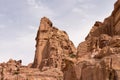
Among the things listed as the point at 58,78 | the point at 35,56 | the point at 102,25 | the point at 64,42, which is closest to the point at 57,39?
the point at 64,42

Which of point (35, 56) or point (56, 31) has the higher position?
point (56, 31)

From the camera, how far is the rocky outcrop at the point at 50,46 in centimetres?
7596

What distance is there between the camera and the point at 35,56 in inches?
3356

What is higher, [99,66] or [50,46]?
[50,46]

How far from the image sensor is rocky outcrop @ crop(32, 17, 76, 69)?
249 ft

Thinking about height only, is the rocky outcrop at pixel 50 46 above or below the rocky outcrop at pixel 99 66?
above

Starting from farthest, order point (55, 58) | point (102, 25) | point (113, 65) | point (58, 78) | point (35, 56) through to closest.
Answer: point (35, 56)
point (55, 58)
point (58, 78)
point (102, 25)
point (113, 65)

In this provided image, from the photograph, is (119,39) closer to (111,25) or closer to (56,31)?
(111,25)

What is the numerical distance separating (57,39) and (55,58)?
6608mm

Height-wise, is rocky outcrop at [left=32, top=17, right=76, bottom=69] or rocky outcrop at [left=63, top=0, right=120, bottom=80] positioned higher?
rocky outcrop at [left=32, top=17, right=76, bottom=69]

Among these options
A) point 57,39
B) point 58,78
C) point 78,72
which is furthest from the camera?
point 57,39

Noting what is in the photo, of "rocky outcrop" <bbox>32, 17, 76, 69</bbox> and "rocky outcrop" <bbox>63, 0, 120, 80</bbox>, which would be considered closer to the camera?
"rocky outcrop" <bbox>63, 0, 120, 80</bbox>

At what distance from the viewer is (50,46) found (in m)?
79.1

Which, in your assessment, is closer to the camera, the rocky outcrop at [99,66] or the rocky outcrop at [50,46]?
the rocky outcrop at [99,66]
